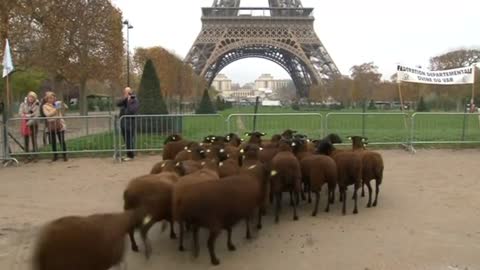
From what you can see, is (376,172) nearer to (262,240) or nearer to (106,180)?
(262,240)

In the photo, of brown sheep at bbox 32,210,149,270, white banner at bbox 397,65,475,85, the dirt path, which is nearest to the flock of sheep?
brown sheep at bbox 32,210,149,270

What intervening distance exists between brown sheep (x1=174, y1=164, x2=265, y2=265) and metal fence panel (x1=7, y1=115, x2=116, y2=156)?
354 inches

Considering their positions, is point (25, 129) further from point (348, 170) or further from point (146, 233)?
point (348, 170)

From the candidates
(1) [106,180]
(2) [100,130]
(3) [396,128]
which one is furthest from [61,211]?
(3) [396,128]

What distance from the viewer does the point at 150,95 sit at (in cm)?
2069

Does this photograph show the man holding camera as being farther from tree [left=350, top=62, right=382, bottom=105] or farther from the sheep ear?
tree [left=350, top=62, right=382, bottom=105]

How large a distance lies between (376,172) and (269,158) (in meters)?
1.87

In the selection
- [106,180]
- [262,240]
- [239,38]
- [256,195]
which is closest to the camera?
[256,195]

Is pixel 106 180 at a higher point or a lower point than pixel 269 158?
lower

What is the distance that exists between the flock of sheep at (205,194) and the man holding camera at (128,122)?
4609mm

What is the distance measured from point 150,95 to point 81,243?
1696cm

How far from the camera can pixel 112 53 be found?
30.3 m

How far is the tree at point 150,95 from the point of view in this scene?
20.4 metres

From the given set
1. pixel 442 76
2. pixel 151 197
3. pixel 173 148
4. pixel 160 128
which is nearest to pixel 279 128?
pixel 160 128
